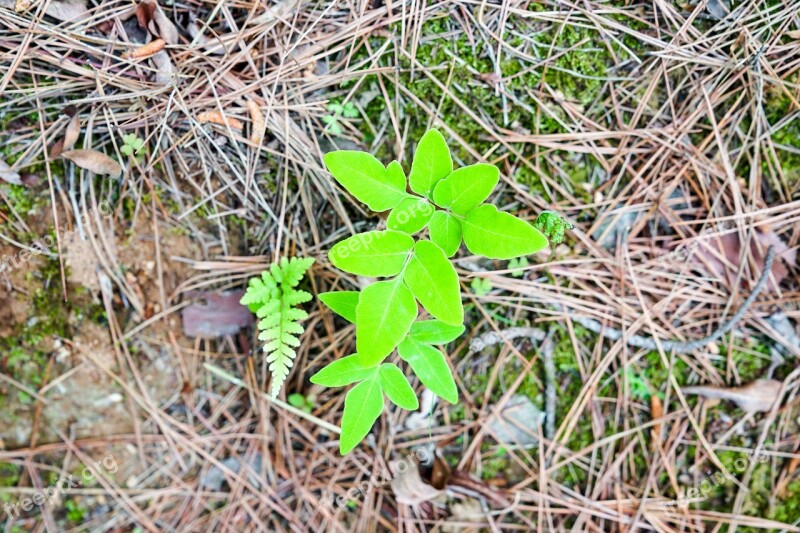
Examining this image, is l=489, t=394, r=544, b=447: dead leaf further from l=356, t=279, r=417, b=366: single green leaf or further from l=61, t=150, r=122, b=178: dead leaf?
l=61, t=150, r=122, b=178: dead leaf

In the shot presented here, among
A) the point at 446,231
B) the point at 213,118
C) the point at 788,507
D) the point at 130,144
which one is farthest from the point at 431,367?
the point at 788,507

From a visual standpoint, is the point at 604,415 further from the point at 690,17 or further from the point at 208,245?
the point at 208,245

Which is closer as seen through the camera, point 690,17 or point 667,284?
point 690,17

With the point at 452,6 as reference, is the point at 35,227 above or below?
below

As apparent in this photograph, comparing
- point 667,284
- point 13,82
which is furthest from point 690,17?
point 13,82

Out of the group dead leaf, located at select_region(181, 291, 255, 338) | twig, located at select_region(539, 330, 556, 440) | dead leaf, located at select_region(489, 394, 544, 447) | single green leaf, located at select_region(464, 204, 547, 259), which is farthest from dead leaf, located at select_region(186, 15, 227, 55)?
dead leaf, located at select_region(489, 394, 544, 447)

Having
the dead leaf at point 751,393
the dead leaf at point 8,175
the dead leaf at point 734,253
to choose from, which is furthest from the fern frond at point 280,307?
the dead leaf at point 751,393

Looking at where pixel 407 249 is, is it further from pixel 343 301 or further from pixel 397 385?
pixel 397 385
